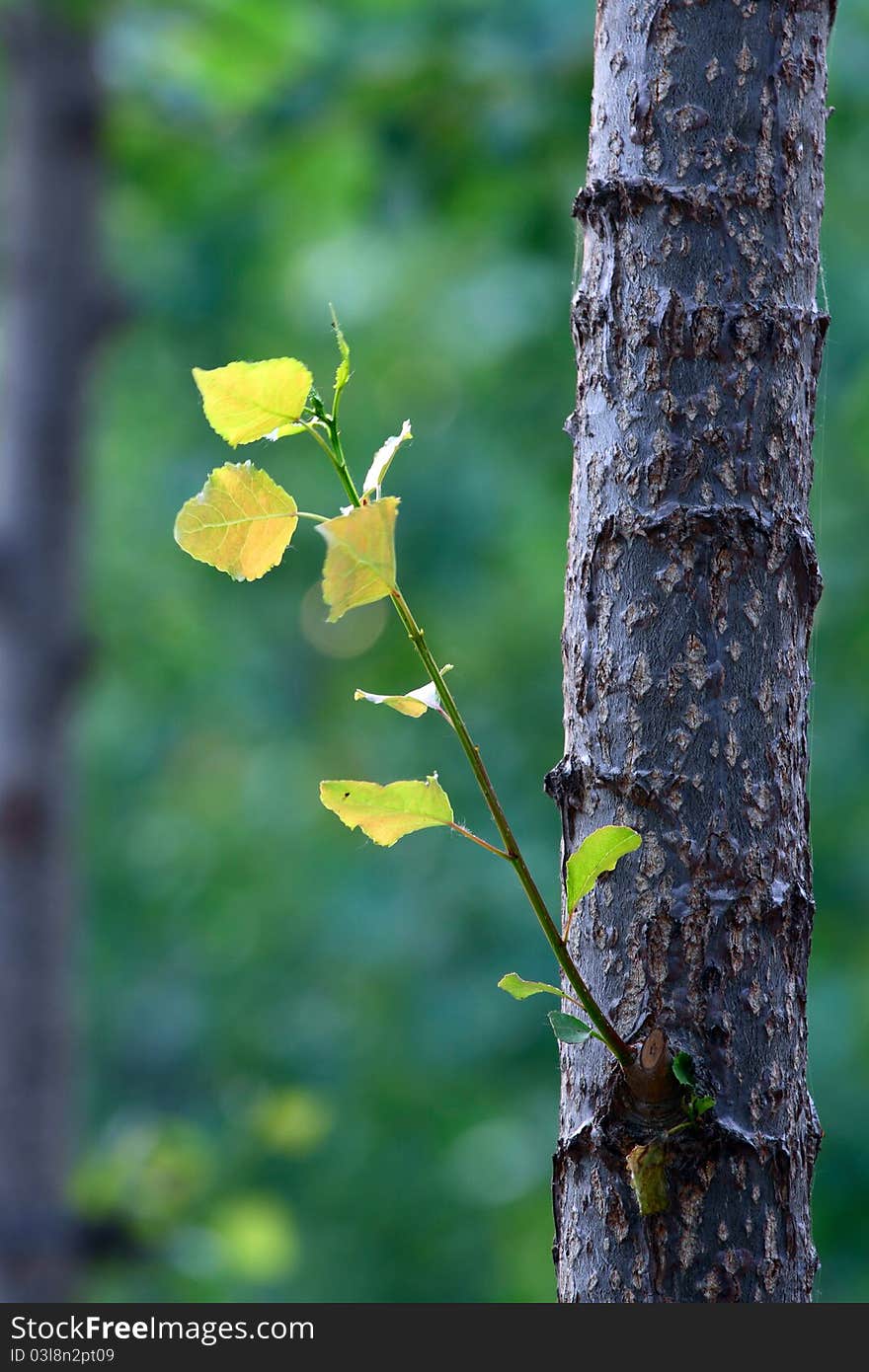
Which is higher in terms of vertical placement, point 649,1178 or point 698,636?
point 698,636

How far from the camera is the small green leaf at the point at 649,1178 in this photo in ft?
2.35

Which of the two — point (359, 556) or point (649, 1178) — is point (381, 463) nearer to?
point (359, 556)

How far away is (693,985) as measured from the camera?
29.3 inches

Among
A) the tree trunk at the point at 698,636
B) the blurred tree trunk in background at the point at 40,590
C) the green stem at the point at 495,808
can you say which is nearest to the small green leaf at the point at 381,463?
the green stem at the point at 495,808

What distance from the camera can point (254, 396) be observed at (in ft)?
2.28

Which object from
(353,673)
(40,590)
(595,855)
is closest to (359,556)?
(595,855)

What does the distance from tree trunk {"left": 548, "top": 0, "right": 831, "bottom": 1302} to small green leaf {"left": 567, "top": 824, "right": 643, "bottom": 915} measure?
0.13 feet

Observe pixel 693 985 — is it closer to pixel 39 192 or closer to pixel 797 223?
pixel 797 223

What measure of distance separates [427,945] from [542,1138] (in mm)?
934

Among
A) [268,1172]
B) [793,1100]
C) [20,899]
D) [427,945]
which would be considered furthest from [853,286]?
[268,1172]

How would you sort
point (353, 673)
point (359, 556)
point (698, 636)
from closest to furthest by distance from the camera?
point (359, 556), point (698, 636), point (353, 673)

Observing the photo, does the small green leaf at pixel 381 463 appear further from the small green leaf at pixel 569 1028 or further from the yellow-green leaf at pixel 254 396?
the small green leaf at pixel 569 1028

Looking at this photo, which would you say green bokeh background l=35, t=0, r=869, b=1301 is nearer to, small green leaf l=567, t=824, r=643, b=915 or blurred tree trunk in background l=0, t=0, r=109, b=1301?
blurred tree trunk in background l=0, t=0, r=109, b=1301

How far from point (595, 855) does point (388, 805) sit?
11 cm
